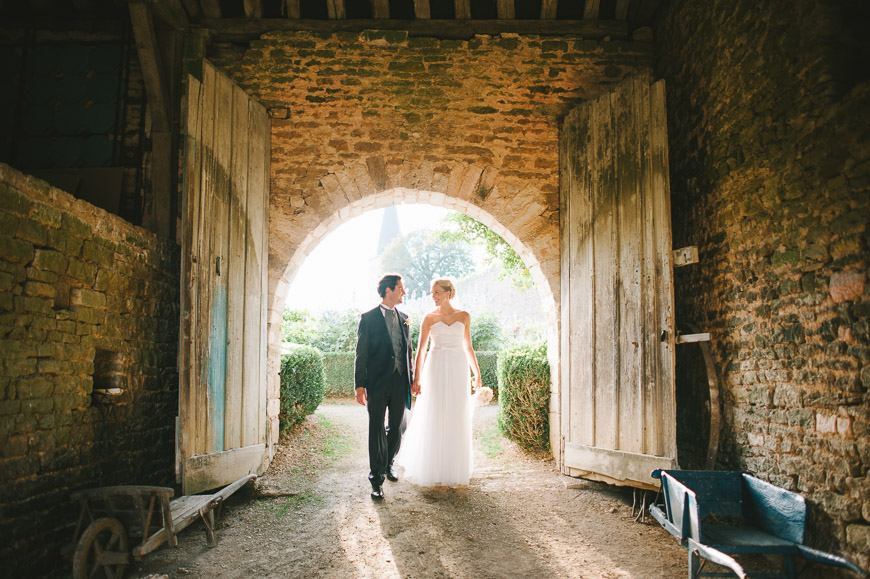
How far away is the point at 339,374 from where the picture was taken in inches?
455

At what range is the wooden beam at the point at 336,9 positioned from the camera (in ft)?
17.3

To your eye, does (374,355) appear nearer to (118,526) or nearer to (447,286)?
(447,286)

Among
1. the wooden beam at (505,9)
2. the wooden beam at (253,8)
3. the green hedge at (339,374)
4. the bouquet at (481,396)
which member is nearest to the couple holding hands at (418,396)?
the bouquet at (481,396)

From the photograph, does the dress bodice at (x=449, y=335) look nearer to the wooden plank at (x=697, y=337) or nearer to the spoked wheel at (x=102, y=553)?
the wooden plank at (x=697, y=337)

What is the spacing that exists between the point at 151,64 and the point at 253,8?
1.25 m

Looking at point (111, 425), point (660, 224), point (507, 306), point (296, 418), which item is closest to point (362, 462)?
point (296, 418)

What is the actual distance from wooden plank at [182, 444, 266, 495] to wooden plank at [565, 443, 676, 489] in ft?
9.18

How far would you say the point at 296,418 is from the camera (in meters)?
6.31

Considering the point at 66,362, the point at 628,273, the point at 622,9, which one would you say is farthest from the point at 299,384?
the point at 622,9

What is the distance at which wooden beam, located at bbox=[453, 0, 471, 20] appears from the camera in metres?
5.34

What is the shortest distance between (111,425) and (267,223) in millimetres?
2326

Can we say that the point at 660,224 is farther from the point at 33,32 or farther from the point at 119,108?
the point at 33,32

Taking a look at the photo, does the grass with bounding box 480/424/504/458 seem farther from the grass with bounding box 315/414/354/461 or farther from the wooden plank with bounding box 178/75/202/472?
the wooden plank with bounding box 178/75/202/472

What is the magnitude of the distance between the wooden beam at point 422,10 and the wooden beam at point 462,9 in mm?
290
